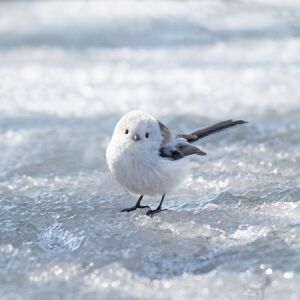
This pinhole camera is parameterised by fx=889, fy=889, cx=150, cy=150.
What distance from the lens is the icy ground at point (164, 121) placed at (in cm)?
386

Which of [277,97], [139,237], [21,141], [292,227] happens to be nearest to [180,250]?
[139,237]

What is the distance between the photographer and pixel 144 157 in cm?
456

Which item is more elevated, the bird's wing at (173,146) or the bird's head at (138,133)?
the bird's head at (138,133)

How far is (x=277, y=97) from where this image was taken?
24.5 ft

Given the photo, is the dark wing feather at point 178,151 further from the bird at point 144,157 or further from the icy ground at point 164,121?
the icy ground at point 164,121

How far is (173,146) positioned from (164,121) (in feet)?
7.04

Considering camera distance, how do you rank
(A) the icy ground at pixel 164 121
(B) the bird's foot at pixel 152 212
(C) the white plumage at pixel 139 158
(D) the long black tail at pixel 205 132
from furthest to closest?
(D) the long black tail at pixel 205 132 → (B) the bird's foot at pixel 152 212 → (C) the white plumage at pixel 139 158 → (A) the icy ground at pixel 164 121

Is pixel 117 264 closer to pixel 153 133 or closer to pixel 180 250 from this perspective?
pixel 180 250

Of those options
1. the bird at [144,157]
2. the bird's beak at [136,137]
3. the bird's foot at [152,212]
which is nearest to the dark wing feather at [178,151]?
the bird at [144,157]

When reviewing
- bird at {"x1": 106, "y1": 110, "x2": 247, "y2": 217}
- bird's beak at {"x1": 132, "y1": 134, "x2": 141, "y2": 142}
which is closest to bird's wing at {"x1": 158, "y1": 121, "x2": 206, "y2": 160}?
bird at {"x1": 106, "y1": 110, "x2": 247, "y2": 217}

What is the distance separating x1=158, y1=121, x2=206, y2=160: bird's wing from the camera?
4.70 metres

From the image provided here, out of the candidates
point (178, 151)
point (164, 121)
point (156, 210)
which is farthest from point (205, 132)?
point (164, 121)

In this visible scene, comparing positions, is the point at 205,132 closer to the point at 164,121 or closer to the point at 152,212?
the point at 152,212

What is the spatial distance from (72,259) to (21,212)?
0.84 meters
